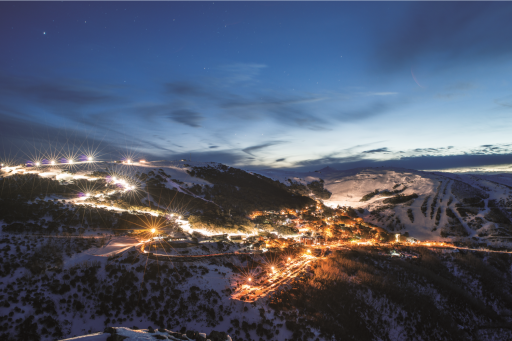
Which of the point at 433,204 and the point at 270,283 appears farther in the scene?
the point at 433,204

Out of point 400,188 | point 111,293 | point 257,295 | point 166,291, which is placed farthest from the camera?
point 400,188

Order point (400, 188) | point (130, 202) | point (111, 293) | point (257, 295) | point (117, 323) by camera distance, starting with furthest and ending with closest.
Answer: point (400, 188)
point (130, 202)
point (257, 295)
point (111, 293)
point (117, 323)

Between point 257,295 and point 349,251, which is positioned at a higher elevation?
point 257,295

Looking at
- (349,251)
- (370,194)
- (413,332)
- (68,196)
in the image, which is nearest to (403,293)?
(413,332)

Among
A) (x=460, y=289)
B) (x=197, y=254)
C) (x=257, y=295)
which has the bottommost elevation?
(x=460, y=289)

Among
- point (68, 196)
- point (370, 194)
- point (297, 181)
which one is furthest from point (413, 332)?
point (297, 181)

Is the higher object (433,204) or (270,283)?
(270,283)

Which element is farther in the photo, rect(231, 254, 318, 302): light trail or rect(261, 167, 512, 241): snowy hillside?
rect(261, 167, 512, 241): snowy hillside

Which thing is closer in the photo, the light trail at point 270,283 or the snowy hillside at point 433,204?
the light trail at point 270,283

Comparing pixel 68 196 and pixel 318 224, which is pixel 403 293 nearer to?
pixel 318 224

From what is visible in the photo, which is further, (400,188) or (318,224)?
(400,188)
